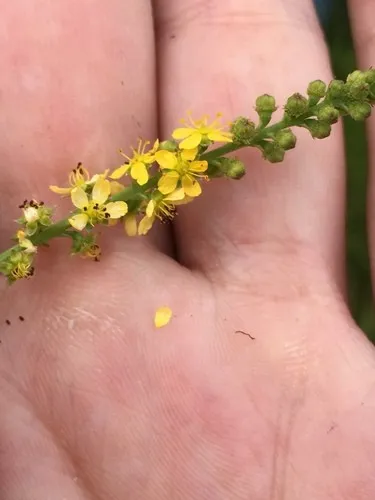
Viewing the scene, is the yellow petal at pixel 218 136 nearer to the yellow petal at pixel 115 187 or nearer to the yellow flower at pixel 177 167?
the yellow flower at pixel 177 167

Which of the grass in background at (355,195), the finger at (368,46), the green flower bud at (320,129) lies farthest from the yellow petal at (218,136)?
the grass in background at (355,195)

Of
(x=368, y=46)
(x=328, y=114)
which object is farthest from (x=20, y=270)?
(x=368, y=46)

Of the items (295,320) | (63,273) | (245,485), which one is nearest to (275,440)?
(245,485)

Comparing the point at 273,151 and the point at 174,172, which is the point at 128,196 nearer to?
the point at 174,172

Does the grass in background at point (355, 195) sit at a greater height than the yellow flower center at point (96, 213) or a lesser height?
lesser

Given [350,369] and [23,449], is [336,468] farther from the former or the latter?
[23,449]

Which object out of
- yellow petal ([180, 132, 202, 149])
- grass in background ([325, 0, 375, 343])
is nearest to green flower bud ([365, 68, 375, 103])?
yellow petal ([180, 132, 202, 149])
